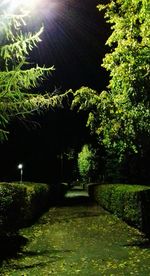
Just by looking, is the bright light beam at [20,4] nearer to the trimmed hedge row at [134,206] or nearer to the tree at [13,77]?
the tree at [13,77]

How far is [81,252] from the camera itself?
11.9 meters

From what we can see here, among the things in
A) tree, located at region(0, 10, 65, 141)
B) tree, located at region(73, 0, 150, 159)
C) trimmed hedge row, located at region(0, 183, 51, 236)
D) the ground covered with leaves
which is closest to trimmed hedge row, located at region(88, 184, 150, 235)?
the ground covered with leaves

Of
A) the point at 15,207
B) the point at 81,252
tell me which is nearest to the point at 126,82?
the point at 81,252

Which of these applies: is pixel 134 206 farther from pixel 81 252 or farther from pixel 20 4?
pixel 20 4

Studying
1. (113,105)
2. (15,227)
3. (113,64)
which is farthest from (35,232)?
(113,64)

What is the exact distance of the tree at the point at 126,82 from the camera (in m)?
12.1

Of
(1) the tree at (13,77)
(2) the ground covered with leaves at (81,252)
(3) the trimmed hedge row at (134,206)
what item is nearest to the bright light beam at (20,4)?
(1) the tree at (13,77)

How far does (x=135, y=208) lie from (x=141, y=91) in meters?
5.58

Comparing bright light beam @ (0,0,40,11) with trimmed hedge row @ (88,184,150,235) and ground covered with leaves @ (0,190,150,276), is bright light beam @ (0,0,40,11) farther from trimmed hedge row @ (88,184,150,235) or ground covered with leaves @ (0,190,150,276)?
trimmed hedge row @ (88,184,150,235)

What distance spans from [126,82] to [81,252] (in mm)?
5022

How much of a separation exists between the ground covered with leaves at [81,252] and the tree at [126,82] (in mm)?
3801

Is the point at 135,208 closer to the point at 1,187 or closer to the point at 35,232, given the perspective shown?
the point at 35,232

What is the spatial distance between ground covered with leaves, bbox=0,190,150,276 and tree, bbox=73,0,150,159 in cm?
380

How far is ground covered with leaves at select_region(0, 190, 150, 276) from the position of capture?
9.58 m
